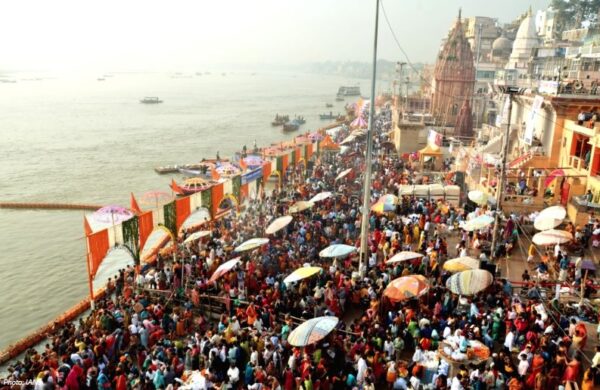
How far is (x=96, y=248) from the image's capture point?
14523mm

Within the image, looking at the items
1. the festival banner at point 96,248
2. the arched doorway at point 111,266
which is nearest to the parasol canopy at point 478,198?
the festival banner at point 96,248

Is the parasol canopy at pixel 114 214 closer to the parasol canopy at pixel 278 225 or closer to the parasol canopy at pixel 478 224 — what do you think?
the parasol canopy at pixel 278 225

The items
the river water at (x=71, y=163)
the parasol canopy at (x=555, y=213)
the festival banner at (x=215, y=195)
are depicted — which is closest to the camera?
the parasol canopy at (x=555, y=213)

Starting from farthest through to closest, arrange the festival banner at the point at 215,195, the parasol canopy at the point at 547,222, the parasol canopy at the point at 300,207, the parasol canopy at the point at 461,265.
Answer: the festival banner at the point at 215,195
the parasol canopy at the point at 300,207
the parasol canopy at the point at 547,222
the parasol canopy at the point at 461,265

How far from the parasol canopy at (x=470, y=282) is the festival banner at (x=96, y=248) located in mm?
9553

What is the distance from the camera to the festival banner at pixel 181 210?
1755 cm

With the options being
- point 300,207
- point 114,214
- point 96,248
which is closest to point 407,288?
point 300,207

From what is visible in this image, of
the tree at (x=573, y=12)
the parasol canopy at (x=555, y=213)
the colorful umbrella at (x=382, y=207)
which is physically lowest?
the colorful umbrella at (x=382, y=207)

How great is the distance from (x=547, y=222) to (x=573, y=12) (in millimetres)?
61643

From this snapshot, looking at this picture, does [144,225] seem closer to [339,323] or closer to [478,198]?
[339,323]

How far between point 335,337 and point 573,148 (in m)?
15.5

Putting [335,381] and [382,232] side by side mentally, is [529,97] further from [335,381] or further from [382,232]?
[335,381]

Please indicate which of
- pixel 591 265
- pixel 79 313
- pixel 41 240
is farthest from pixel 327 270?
pixel 41 240

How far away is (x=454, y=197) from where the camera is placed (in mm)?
21047
